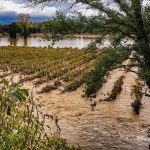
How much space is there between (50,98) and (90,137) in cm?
758

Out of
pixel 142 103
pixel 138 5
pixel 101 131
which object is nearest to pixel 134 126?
pixel 101 131

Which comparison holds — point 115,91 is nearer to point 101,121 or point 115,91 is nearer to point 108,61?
point 101,121

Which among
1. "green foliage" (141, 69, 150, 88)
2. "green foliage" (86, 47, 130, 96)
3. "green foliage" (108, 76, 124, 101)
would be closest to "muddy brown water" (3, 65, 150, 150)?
"green foliage" (108, 76, 124, 101)

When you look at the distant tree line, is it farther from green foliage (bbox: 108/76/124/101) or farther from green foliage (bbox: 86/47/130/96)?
green foliage (bbox: 108/76/124/101)

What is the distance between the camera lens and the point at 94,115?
18.2 m

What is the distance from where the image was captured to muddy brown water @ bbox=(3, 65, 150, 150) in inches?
552

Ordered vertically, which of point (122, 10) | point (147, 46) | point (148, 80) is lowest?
point (148, 80)

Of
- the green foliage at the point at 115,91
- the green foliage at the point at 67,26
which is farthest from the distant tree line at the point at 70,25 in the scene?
the green foliage at the point at 115,91

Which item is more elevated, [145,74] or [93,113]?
[145,74]

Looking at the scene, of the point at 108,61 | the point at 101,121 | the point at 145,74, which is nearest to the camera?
the point at 145,74

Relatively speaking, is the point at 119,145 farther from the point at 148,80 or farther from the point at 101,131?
the point at 148,80

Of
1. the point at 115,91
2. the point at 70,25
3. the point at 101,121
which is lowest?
the point at 101,121

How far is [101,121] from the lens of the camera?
1709cm

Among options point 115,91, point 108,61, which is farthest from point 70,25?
point 115,91
